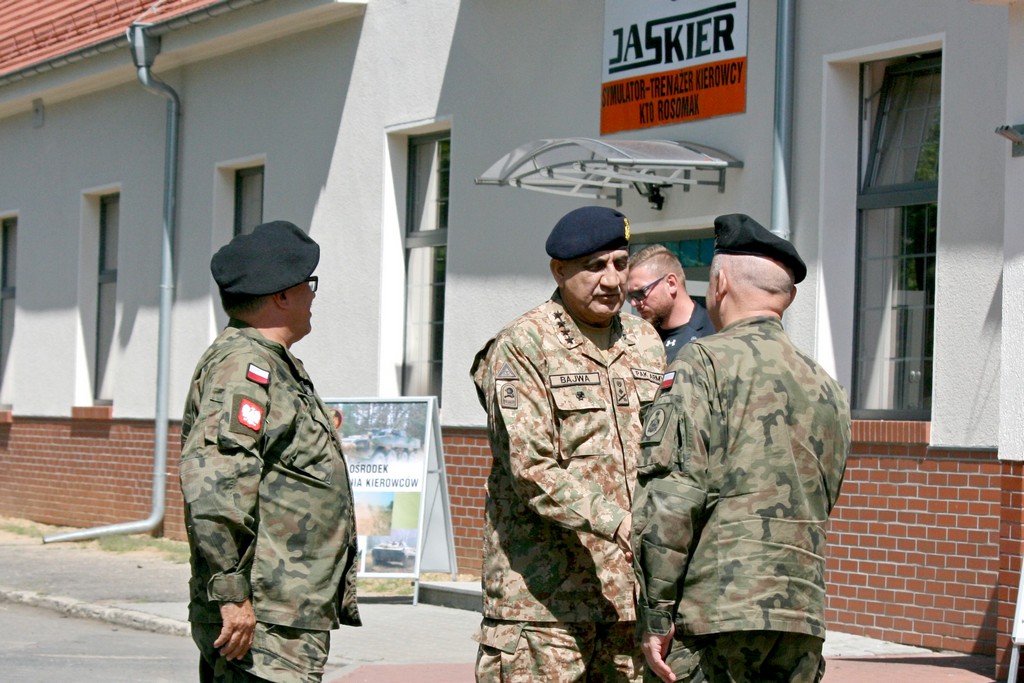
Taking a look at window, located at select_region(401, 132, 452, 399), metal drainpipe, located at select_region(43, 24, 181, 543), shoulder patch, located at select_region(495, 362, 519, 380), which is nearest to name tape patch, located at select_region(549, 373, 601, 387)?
shoulder patch, located at select_region(495, 362, 519, 380)

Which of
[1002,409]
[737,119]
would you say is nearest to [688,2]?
[737,119]

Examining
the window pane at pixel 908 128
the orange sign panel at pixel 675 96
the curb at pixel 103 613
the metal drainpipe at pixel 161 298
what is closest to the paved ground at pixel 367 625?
the curb at pixel 103 613

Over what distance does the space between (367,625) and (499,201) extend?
143 inches

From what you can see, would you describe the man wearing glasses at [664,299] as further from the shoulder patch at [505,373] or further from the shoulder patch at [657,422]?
the shoulder patch at [657,422]

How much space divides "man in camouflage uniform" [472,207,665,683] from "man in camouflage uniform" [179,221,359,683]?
464mm

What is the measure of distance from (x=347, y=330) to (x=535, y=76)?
10.2 feet

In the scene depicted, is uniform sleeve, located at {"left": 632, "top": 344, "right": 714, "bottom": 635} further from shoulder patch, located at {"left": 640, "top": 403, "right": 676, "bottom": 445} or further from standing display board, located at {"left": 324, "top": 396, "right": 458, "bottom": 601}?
standing display board, located at {"left": 324, "top": 396, "right": 458, "bottom": 601}

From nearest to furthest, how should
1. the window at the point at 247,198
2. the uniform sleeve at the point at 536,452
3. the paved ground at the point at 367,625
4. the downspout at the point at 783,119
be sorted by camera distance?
the uniform sleeve at the point at 536,452 → the paved ground at the point at 367,625 → the downspout at the point at 783,119 → the window at the point at 247,198

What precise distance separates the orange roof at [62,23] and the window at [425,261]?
10.6 ft

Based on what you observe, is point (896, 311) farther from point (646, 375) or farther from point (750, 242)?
point (750, 242)

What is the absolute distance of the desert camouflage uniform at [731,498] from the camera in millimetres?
3746

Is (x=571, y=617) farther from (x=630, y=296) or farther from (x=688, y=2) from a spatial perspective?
(x=688, y=2)

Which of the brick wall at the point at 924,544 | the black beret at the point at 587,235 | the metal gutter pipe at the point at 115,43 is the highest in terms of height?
the metal gutter pipe at the point at 115,43

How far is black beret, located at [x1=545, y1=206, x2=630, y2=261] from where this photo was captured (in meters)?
4.66
